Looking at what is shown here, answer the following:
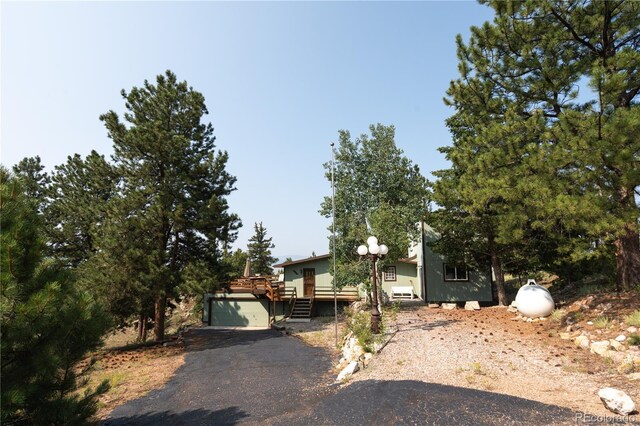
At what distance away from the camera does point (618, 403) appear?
5.00 metres

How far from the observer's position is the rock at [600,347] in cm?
805

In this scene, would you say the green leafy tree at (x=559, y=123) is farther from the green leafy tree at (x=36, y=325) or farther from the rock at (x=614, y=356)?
the green leafy tree at (x=36, y=325)

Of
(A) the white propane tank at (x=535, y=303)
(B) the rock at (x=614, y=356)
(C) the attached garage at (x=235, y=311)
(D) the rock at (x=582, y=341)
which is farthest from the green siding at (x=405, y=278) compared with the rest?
(B) the rock at (x=614, y=356)

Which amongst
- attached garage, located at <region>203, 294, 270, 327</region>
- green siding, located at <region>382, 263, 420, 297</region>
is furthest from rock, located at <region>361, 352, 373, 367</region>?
green siding, located at <region>382, 263, 420, 297</region>

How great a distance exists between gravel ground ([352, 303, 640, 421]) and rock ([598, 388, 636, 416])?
109 mm

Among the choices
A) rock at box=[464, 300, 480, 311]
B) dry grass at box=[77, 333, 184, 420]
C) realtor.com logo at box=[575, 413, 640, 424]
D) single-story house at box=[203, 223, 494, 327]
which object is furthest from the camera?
single-story house at box=[203, 223, 494, 327]

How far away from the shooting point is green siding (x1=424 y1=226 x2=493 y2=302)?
20.1 metres

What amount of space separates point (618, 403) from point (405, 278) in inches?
860

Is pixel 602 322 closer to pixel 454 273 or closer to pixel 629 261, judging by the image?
pixel 629 261

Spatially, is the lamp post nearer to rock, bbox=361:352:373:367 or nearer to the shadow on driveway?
rock, bbox=361:352:373:367

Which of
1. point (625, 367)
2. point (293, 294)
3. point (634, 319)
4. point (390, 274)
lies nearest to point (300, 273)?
point (293, 294)

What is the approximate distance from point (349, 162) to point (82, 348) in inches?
703

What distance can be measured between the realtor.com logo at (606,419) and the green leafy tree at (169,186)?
1388 centimetres

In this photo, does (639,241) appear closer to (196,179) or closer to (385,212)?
(385,212)
